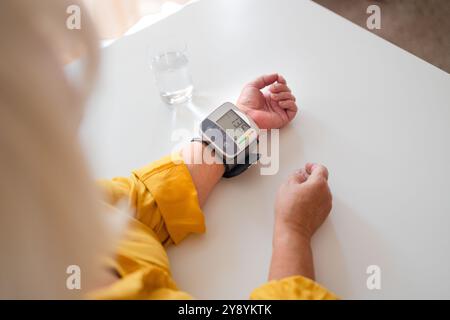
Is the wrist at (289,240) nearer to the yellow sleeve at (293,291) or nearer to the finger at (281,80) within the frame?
the yellow sleeve at (293,291)

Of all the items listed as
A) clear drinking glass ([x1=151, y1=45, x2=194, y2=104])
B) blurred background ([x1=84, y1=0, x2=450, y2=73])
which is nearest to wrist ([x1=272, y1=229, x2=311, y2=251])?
clear drinking glass ([x1=151, y1=45, x2=194, y2=104])

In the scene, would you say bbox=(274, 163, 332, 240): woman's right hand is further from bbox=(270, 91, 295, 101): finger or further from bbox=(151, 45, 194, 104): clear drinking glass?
bbox=(151, 45, 194, 104): clear drinking glass

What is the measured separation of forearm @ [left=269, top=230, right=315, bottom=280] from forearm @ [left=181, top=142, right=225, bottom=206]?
0.15m

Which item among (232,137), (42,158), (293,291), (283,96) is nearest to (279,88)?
(283,96)

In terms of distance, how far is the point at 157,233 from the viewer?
61cm

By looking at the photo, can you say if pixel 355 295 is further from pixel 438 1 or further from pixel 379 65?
pixel 438 1

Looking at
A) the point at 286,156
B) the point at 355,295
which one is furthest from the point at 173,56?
the point at 355,295

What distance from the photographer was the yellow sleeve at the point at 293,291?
0.50 meters

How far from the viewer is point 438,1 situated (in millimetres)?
1673

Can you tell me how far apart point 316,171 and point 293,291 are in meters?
0.20

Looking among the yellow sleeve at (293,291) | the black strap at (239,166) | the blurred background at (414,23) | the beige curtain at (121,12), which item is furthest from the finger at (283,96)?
the blurred background at (414,23)

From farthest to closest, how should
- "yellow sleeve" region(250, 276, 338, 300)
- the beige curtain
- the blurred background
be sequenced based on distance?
the blurred background < the beige curtain < "yellow sleeve" region(250, 276, 338, 300)

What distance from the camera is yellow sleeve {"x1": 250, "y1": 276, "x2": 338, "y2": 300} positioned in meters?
0.50

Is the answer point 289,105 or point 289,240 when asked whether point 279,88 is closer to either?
point 289,105
